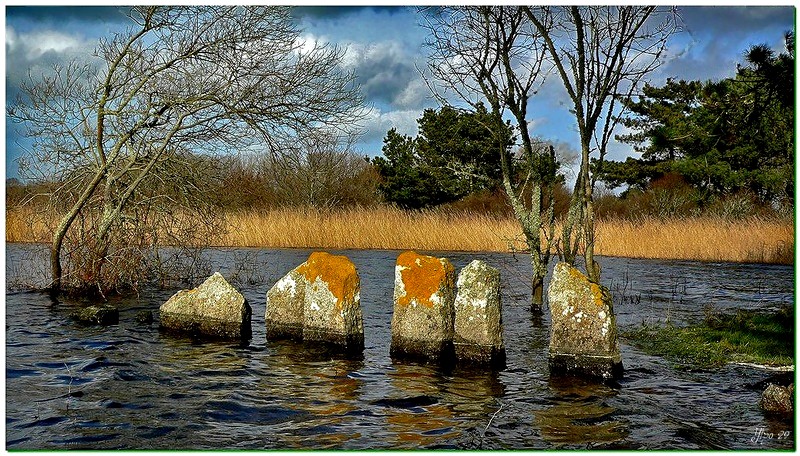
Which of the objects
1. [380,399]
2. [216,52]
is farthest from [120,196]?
[380,399]

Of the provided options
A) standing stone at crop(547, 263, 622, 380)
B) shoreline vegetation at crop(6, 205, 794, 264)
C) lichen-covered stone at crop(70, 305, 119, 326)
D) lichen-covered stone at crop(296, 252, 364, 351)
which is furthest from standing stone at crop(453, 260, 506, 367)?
shoreline vegetation at crop(6, 205, 794, 264)

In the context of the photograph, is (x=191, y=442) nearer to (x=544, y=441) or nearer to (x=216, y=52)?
(x=544, y=441)

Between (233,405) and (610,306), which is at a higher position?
(610,306)

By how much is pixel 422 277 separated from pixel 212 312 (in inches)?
127

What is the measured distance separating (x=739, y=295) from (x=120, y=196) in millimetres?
12194

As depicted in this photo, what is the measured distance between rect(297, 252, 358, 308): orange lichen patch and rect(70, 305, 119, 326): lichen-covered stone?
141 inches

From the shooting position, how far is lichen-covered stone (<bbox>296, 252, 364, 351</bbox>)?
9.27 metres

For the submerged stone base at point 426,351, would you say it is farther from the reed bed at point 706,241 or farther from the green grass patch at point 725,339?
the reed bed at point 706,241

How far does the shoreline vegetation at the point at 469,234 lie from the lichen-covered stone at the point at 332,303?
11.9m

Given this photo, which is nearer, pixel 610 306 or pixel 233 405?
pixel 233 405

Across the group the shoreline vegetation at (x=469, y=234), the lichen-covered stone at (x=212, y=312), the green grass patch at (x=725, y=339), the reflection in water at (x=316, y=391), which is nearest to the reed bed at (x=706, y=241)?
the shoreline vegetation at (x=469, y=234)

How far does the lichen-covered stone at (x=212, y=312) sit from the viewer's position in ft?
33.1

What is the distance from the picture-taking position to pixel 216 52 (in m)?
14.3

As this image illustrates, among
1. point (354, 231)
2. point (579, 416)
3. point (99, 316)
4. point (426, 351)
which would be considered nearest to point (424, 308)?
point (426, 351)
